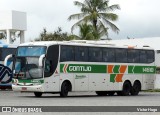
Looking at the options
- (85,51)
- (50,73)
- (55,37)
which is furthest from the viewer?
(55,37)

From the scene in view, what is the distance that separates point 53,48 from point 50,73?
1.36m

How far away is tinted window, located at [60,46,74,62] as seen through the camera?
2981 centimetres

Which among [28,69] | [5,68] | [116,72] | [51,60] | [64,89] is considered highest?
[51,60]

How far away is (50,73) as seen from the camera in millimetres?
29312

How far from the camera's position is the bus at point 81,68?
95.9ft

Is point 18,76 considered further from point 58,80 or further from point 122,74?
point 122,74

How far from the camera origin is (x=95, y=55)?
3203 cm

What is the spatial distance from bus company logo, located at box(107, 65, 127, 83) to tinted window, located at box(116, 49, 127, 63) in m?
0.38

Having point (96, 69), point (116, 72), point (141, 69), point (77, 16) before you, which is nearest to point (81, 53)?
point (96, 69)

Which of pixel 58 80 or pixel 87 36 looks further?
pixel 87 36

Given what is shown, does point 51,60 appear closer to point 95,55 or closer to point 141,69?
point 95,55

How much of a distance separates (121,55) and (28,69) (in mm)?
6987

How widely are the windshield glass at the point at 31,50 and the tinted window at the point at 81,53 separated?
235 cm

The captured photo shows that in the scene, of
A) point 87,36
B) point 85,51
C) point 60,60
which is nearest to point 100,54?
point 85,51
